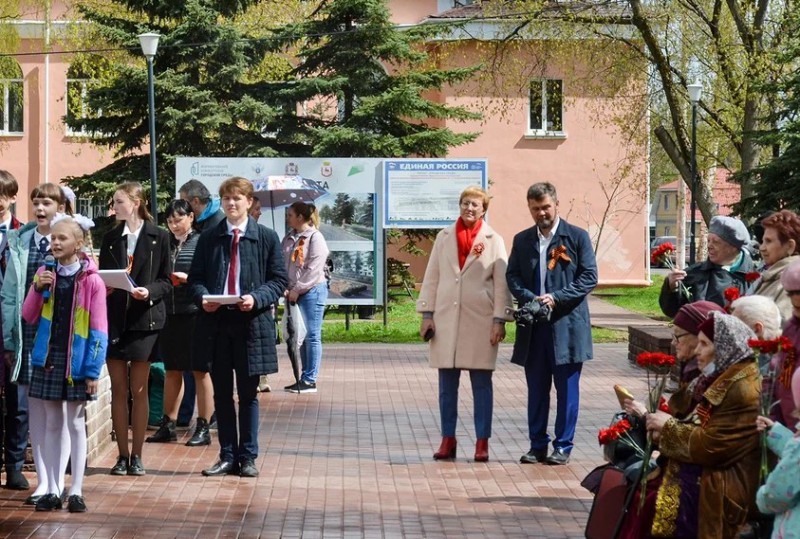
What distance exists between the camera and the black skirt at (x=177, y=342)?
11.1 meters

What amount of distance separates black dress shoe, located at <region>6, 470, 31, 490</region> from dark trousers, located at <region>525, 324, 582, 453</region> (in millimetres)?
3557

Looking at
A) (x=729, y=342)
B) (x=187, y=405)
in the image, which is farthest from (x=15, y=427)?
(x=729, y=342)

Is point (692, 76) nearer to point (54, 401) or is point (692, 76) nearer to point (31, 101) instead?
point (31, 101)

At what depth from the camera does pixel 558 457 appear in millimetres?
10367

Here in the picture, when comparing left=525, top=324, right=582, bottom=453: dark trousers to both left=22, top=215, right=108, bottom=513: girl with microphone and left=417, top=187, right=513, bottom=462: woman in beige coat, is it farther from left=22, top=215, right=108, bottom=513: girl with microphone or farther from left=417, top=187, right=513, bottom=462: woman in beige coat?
left=22, top=215, right=108, bottom=513: girl with microphone

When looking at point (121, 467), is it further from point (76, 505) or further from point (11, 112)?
point (11, 112)

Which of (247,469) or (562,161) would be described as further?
(562,161)

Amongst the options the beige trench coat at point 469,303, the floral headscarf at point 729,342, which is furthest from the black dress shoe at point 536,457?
the floral headscarf at point 729,342

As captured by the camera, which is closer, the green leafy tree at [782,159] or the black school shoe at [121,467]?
the black school shoe at [121,467]

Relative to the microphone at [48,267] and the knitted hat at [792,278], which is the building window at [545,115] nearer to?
the microphone at [48,267]

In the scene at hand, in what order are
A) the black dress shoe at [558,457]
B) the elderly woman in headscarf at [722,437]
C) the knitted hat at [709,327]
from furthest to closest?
the black dress shoe at [558,457] → the knitted hat at [709,327] → the elderly woman in headscarf at [722,437]

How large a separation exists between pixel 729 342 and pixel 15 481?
5.01 meters

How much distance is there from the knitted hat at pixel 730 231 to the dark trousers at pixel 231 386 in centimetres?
316

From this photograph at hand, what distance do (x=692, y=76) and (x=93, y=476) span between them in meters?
31.7
